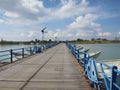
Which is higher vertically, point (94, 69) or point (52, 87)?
point (94, 69)

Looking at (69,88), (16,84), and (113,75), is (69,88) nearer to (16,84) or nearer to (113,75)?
(16,84)

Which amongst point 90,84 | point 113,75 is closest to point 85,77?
point 90,84

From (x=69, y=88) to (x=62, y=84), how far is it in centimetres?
78

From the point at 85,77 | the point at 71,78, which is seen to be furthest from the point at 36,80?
the point at 85,77

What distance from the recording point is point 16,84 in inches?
370

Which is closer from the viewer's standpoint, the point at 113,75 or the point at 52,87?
the point at 113,75

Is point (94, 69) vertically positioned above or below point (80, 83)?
above

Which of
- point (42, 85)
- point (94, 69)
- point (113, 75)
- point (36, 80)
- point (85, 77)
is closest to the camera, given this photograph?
point (113, 75)

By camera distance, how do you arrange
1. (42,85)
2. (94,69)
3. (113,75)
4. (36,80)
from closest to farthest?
(113,75), (94,69), (42,85), (36,80)

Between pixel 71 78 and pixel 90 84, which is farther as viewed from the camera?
pixel 71 78

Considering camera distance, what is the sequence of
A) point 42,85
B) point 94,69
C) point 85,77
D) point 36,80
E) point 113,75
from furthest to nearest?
point 85,77 < point 36,80 < point 42,85 < point 94,69 < point 113,75

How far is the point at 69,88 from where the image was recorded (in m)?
8.77

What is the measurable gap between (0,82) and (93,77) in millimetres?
4216

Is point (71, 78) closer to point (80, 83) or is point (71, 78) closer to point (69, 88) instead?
point (80, 83)
